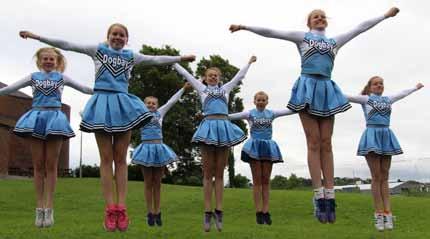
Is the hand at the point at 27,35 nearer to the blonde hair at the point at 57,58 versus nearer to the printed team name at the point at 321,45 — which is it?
the blonde hair at the point at 57,58

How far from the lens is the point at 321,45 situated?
339 inches

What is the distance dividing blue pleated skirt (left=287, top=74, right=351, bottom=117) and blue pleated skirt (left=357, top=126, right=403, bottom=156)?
9.71 ft

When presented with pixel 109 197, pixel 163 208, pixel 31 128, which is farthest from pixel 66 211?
pixel 109 197

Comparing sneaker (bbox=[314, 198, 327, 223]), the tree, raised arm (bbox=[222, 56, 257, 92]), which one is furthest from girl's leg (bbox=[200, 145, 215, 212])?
the tree

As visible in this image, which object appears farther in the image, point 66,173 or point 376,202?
point 66,173

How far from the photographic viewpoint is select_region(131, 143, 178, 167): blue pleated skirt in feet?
42.3

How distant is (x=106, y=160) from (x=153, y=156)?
5.02 metres

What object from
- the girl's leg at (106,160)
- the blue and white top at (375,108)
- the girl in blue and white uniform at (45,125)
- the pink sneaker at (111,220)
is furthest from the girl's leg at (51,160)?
the blue and white top at (375,108)

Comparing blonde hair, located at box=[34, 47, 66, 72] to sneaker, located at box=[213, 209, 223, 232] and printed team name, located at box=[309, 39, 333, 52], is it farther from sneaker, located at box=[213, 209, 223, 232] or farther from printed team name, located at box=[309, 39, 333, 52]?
printed team name, located at box=[309, 39, 333, 52]

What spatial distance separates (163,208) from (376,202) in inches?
459

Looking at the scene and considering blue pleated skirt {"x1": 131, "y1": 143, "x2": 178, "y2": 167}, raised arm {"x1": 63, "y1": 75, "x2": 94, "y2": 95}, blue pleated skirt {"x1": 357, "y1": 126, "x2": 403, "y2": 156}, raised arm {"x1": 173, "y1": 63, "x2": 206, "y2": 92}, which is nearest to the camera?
raised arm {"x1": 63, "y1": 75, "x2": 94, "y2": 95}

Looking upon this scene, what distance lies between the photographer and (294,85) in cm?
853

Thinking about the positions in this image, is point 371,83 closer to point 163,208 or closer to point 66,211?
point 163,208

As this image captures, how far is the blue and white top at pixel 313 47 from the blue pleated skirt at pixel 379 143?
2.87 m
